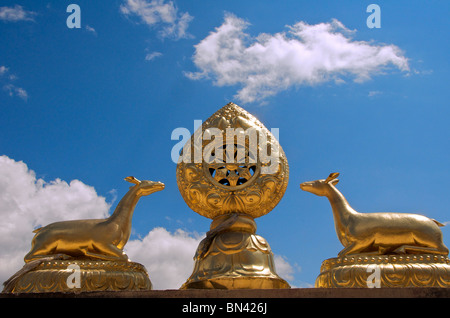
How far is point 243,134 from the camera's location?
607 cm

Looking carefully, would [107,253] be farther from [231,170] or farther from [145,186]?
[231,170]

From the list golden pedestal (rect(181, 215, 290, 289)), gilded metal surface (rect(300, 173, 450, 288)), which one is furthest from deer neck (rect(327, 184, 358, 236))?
golden pedestal (rect(181, 215, 290, 289))

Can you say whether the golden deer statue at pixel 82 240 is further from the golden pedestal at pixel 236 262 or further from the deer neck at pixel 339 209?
the deer neck at pixel 339 209

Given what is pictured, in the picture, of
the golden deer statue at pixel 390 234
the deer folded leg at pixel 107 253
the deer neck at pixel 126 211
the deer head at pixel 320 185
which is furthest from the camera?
the deer head at pixel 320 185

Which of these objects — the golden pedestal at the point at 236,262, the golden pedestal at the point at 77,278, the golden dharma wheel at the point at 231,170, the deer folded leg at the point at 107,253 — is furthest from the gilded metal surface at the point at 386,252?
the deer folded leg at the point at 107,253

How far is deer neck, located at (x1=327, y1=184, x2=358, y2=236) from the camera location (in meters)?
5.79

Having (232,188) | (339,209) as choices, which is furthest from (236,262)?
(339,209)

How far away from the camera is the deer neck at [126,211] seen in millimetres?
6011

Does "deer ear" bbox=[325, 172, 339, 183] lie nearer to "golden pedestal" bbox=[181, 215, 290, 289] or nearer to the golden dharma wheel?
the golden dharma wheel

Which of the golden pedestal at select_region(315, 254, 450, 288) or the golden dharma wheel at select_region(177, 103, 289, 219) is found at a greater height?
the golden dharma wheel at select_region(177, 103, 289, 219)

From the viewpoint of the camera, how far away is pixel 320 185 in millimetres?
6145
